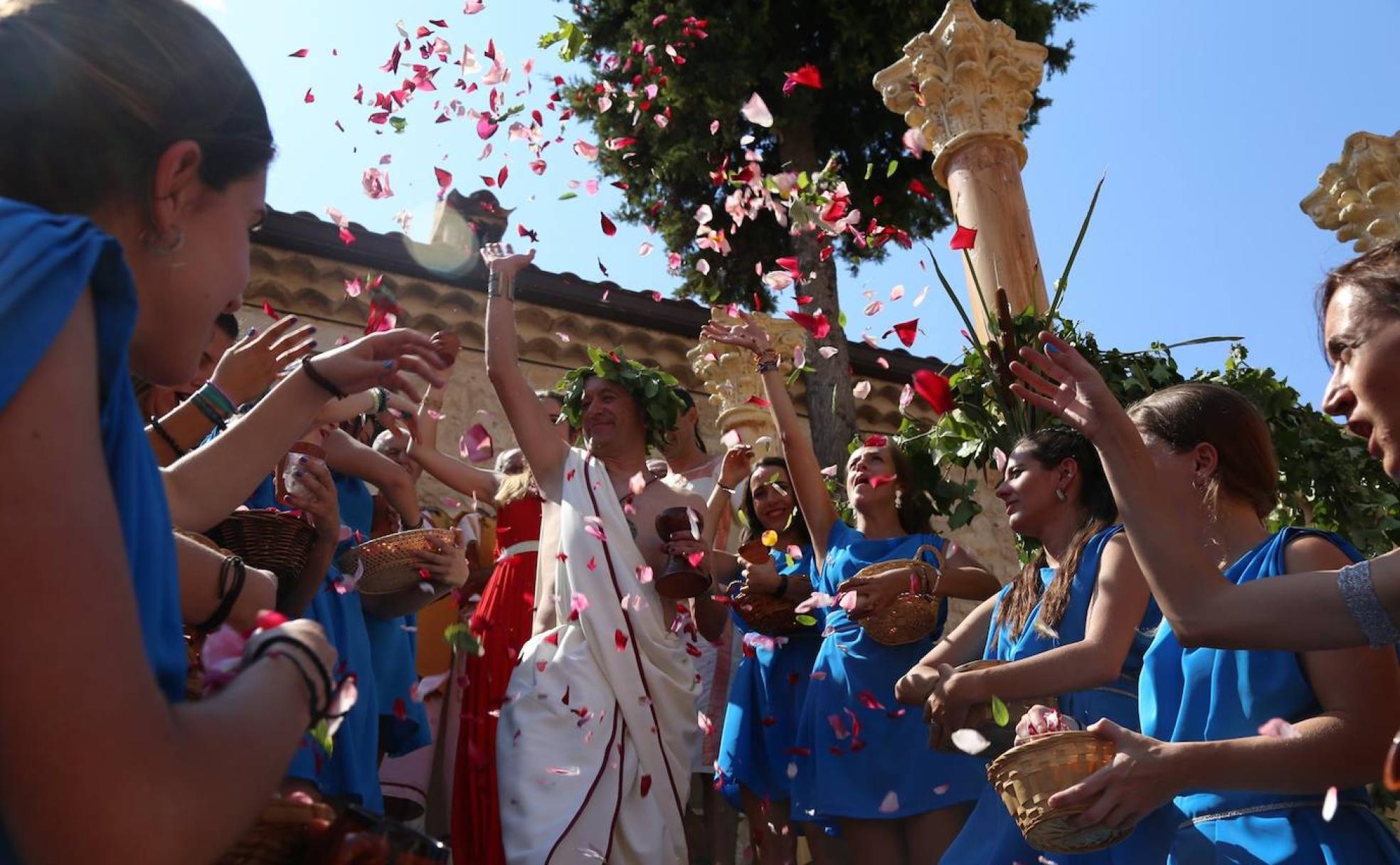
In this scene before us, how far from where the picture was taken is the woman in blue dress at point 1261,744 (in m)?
2.68

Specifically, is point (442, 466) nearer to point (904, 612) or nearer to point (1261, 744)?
point (904, 612)

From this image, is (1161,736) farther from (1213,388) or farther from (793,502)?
(793,502)

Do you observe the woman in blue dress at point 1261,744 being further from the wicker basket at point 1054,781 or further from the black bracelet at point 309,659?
the black bracelet at point 309,659

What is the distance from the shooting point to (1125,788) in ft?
8.95

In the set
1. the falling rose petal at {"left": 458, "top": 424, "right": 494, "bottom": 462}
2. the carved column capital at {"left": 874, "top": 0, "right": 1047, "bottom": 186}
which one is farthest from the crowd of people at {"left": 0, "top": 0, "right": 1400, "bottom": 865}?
the carved column capital at {"left": 874, "top": 0, "right": 1047, "bottom": 186}

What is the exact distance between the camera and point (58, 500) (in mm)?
1114

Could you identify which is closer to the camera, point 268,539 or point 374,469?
point 268,539

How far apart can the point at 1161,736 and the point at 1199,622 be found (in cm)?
78

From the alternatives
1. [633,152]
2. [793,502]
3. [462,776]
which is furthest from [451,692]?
[633,152]

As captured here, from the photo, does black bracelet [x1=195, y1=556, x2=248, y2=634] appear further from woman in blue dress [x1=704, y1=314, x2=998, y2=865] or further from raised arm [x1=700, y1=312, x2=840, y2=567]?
raised arm [x1=700, y1=312, x2=840, y2=567]

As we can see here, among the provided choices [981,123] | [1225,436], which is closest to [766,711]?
[1225,436]

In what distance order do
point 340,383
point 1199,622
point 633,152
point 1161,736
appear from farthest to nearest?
point 633,152
point 1161,736
point 1199,622
point 340,383

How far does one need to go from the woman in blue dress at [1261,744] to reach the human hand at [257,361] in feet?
6.37

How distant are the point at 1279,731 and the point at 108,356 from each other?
2373 mm
